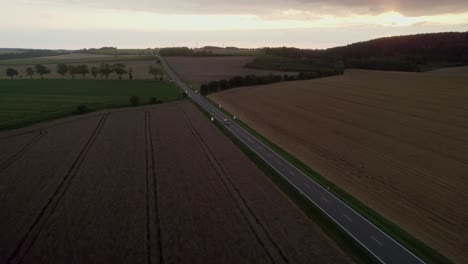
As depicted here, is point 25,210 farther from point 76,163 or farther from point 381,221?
point 381,221

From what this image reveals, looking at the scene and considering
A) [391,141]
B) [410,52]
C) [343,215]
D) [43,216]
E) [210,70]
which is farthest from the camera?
[210,70]

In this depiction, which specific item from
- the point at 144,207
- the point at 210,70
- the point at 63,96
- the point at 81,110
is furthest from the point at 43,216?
the point at 210,70

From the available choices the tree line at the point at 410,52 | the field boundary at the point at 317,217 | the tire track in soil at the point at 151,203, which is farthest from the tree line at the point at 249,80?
the field boundary at the point at 317,217

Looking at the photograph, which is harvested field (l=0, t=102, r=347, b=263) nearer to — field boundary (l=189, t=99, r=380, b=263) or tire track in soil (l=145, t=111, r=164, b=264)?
tire track in soil (l=145, t=111, r=164, b=264)

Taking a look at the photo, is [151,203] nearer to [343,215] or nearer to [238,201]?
[238,201]

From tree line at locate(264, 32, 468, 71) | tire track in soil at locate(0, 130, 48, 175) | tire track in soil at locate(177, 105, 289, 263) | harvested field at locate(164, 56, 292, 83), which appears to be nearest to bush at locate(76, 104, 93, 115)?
tire track in soil at locate(0, 130, 48, 175)

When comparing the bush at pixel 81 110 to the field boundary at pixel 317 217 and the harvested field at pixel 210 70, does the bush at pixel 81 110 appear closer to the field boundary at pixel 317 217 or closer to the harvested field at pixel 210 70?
the field boundary at pixel 317 217
